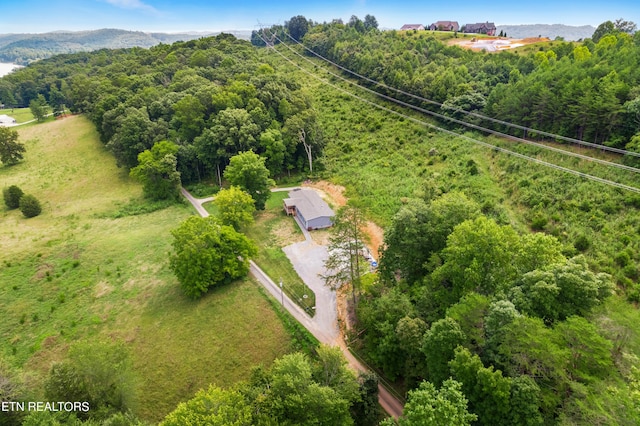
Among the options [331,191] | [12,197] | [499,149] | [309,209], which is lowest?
[12,197]

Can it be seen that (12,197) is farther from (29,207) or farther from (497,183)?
(497,183)

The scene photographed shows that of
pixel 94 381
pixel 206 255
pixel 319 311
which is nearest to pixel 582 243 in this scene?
pixel 319 311

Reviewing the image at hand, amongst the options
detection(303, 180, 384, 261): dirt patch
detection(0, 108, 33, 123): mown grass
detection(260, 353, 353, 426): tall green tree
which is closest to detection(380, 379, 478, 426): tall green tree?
detection(260, 353, 353, 426): tall green tree

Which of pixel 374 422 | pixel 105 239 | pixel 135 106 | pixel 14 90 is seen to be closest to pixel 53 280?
pixel 105 239

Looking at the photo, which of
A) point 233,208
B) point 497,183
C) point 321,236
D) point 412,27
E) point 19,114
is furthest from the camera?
point 412,27

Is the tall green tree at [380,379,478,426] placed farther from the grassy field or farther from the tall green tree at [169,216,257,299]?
the tall green tree at [169,216,257,299]

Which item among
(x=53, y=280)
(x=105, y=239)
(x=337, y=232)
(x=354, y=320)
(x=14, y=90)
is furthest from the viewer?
(x=14, y=90)

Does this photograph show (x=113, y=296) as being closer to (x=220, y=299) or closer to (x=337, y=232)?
(x=220, y=299)
